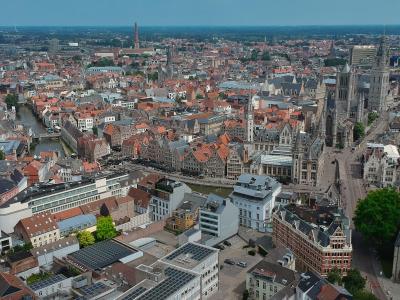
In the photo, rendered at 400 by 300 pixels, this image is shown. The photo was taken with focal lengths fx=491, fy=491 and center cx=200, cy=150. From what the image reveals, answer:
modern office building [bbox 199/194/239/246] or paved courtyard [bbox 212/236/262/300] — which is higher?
modern office building [bbox 199/194/239/246]

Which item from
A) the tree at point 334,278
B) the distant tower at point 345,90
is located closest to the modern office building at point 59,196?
the tree at point 334,278

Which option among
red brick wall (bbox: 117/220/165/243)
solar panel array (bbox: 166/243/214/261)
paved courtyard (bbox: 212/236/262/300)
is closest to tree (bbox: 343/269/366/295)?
paved courtyard (bbox: 212/236/262/300)

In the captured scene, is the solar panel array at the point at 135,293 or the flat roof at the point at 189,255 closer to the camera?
the solar panel array at the point at 135,293

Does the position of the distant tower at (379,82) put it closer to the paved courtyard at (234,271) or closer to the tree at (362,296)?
the paved courtyard at (234,271)

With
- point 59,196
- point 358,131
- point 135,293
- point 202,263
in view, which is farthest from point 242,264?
point 358,131

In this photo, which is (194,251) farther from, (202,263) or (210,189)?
(210,189)

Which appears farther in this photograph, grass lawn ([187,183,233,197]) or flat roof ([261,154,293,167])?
flat roof ([261,154,293,167])

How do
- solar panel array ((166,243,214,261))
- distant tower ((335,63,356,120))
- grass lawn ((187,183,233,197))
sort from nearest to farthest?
solar panel array ((166,243,214,261)) < grass lawn ((187,183,233,197)) < distant tower ((335,63,356,120))

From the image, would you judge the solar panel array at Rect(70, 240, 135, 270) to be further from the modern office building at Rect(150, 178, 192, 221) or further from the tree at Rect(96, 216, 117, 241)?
the modern office building at Rect(150, 178, 192, 221)
